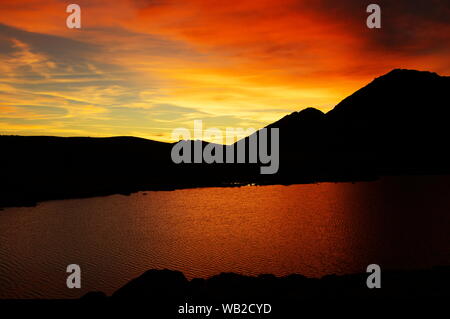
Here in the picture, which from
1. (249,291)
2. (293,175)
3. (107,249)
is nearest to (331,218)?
(107,249)

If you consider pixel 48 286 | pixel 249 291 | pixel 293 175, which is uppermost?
pixel 293 175

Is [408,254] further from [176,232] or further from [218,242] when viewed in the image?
[176,232]

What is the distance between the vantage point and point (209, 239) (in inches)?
2162

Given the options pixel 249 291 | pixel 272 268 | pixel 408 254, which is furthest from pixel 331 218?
pixel 249 291

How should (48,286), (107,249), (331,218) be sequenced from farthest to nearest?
(331,218)
(107,249)
(48,286)

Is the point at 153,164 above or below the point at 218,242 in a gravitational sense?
above

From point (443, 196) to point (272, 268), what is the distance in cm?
8079

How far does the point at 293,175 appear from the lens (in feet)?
622

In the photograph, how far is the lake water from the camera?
130 feet

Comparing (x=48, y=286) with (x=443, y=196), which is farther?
(x=443, y=196)

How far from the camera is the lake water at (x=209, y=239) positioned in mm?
39531

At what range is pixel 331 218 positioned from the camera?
7250 centimetres
